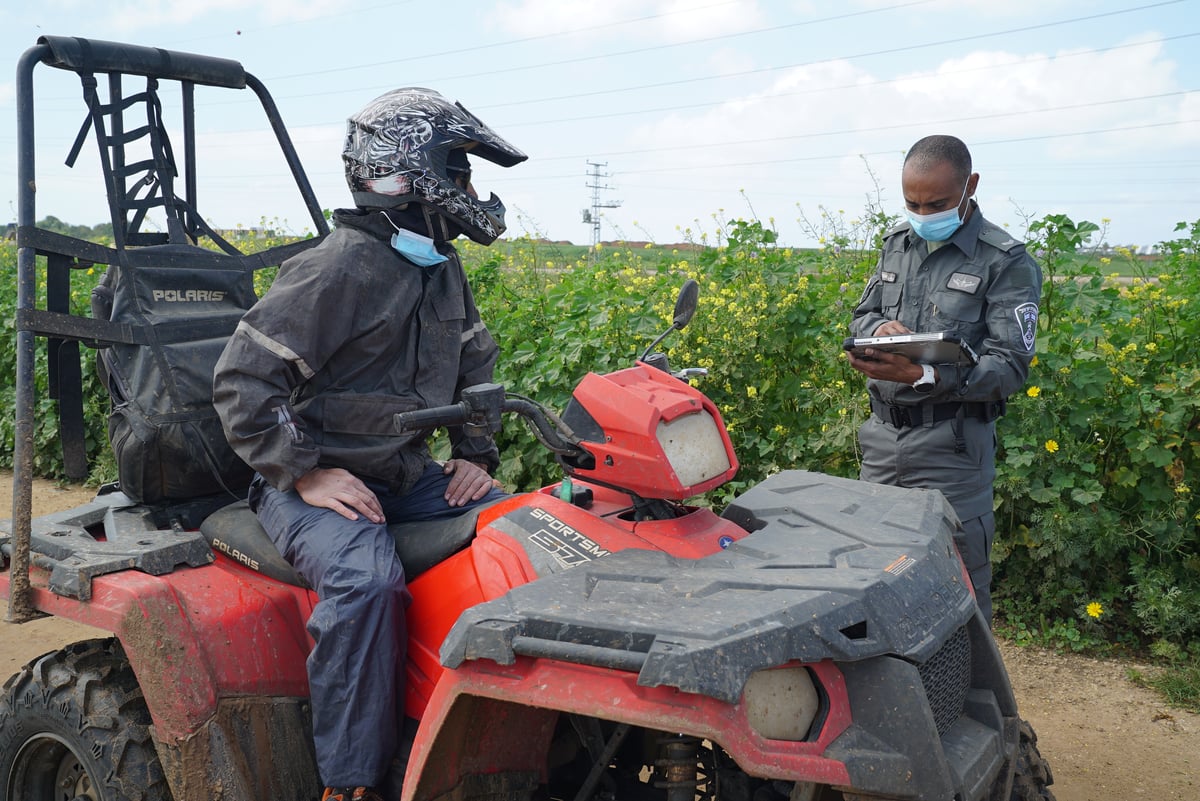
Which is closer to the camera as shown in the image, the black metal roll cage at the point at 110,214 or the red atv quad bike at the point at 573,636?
the red atv quad bike at the point at 573,636

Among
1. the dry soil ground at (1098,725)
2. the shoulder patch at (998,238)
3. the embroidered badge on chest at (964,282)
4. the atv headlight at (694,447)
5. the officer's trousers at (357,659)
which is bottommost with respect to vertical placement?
the dry soil ground at (1098,725)

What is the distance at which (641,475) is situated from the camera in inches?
100.0

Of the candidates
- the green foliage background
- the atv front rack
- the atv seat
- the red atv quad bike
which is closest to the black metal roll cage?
the red atv quad bike

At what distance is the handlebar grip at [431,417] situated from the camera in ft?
8.28

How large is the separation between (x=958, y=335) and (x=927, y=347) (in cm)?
40

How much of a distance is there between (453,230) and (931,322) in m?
2.00

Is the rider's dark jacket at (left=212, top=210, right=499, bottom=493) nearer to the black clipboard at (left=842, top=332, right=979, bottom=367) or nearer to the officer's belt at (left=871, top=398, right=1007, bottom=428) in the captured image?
the black clipboard at (left=842, top=332, right=979, bottom=367)

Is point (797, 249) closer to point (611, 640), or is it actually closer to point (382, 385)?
point (382, 385)

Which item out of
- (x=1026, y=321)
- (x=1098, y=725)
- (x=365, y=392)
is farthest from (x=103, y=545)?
(x=1098, y=725)

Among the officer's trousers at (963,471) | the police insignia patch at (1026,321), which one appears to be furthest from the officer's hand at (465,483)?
the police insignia patch at (1026,321)

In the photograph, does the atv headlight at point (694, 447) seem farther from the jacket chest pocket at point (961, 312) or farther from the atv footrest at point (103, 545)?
the jacket chest pocket at point (961, 312)

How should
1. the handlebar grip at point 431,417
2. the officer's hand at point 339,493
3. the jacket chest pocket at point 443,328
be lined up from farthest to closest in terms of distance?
the jacket chest pocket at point 443,328 < the officer's hand at point 339,493 < the handlebar grip at point 431,417

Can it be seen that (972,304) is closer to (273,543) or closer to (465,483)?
(465,483)

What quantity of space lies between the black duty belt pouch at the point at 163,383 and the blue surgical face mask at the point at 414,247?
0.74 metres
